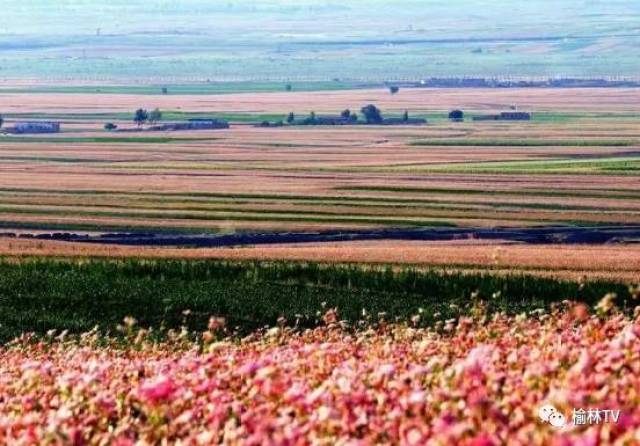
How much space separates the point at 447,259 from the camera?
39.3 m

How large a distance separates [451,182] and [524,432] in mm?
70211

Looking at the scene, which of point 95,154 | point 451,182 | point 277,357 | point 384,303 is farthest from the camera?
point 95,154

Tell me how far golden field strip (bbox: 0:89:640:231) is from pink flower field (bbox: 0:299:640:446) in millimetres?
46919

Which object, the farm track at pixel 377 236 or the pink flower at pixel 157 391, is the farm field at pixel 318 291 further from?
the farm track at pixel 377 236

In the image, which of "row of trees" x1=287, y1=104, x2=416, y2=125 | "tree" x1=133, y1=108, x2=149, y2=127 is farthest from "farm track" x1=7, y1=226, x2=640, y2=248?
"row of trees" x1=287, y1=104, x2=416, y2=125

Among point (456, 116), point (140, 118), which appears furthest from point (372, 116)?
point (140, 118)

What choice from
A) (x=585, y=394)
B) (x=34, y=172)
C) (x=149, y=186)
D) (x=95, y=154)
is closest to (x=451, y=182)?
(x=149, y=186)

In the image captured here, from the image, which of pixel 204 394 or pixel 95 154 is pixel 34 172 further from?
pixel 204 394

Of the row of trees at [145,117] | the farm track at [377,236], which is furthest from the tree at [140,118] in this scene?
the farm track at [377,236]

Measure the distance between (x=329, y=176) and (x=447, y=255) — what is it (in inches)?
1673
